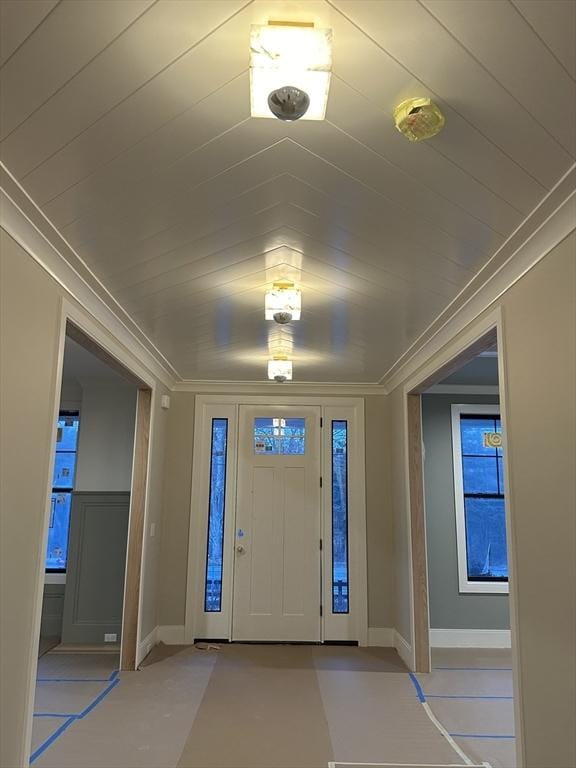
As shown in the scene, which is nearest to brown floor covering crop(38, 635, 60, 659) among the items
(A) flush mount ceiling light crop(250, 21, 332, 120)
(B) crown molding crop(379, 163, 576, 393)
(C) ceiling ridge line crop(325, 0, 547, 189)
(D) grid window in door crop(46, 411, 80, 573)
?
(D) grid window in door crop(46, 411, 80, 573)

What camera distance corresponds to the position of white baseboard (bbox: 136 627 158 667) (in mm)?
4520

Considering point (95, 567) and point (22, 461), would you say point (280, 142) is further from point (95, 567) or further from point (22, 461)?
point (95, 567)

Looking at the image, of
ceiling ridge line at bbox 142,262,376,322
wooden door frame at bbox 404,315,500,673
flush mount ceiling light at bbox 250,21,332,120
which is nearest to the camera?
flush mount ceiling light at bbox 250,21,332,120

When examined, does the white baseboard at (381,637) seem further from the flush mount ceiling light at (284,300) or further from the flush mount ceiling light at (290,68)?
the flush mount ceiling light at (290,68)

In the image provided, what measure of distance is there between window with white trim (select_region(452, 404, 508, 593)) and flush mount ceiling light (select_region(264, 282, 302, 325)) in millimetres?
3273

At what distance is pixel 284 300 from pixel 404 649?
346 cm

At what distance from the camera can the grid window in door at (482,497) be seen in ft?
17.9

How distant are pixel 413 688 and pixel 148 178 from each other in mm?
3887

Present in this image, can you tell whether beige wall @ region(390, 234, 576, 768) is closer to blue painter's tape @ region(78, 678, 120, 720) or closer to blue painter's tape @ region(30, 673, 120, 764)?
blue painter's tape @ region(30, 673, 120, 764)

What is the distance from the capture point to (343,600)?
5383mm

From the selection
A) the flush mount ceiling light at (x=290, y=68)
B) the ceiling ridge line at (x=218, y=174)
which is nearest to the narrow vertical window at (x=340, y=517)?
the ceiling ridge line at (x=218, y=174)

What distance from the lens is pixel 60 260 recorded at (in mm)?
2527

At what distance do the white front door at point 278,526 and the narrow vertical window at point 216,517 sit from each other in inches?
6.3

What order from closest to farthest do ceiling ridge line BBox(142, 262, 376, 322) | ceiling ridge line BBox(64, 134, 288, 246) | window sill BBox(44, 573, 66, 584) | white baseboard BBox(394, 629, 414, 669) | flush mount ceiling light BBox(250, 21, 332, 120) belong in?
1. flush mount ceiling light BBox(250, 21, 332, 120)
2. ceiling ridge line BBox(64, 134, 288, 246)
3. ceiling ridge line BBox(142, 262, 376, 322)
4. white baseboard BBox(394, 629, 414, 669)
5. window sill BBox(44, 573, 66, 584)
